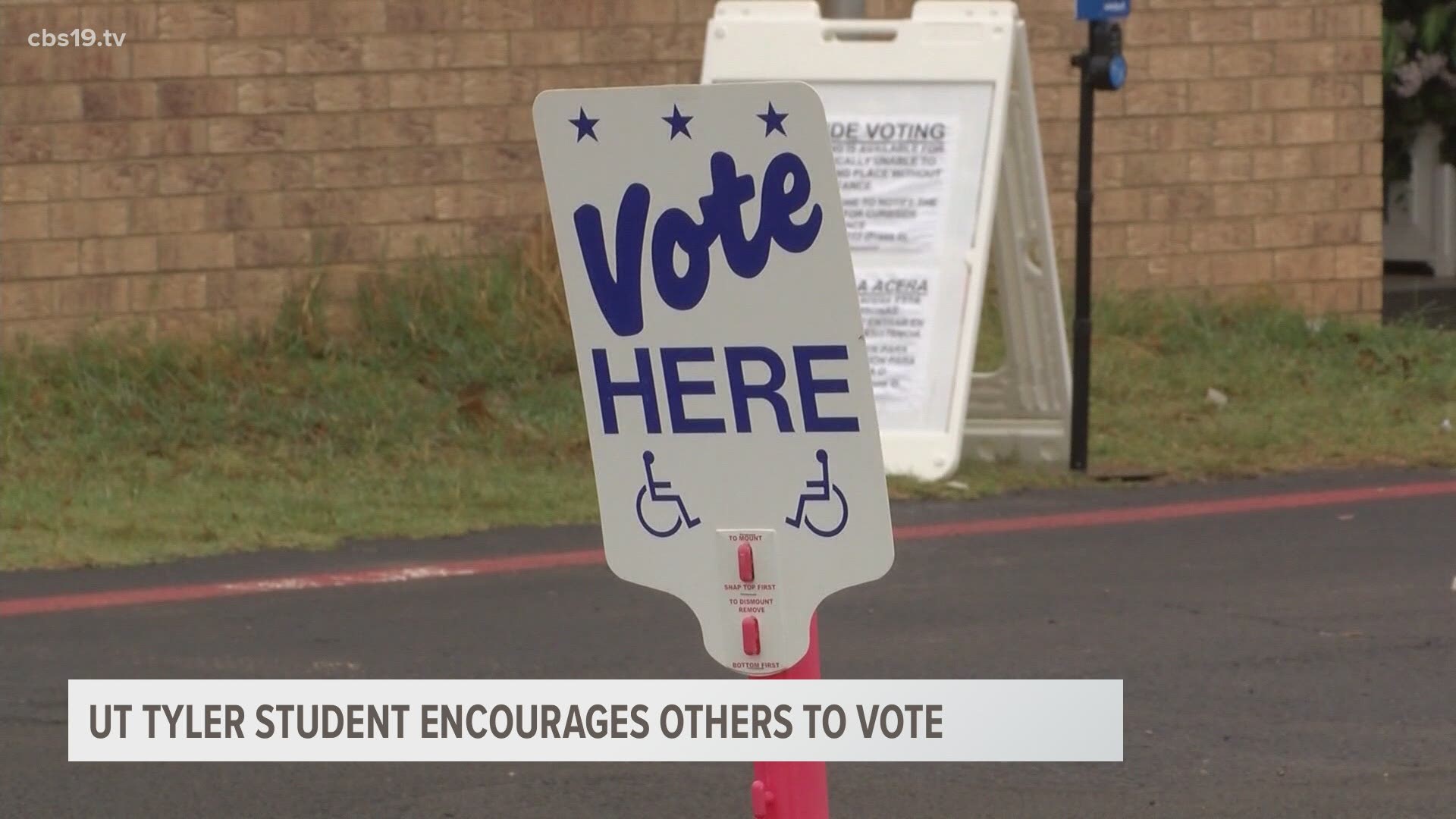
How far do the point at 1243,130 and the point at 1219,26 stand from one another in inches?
25.2

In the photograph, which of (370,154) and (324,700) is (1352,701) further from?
(370,154)

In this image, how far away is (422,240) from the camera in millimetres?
11750

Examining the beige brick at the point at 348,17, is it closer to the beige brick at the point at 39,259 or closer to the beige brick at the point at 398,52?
the beige brick at the point at 398,52

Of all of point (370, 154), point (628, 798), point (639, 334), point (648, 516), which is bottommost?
point (628, 798)

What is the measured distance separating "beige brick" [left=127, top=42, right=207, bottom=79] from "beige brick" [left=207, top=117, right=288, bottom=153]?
0.28 m

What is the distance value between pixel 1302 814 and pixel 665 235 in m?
2.64

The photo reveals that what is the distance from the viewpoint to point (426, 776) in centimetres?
565

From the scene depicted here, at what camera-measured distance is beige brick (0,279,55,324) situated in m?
10.9

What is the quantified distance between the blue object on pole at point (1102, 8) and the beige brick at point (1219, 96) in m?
4.15

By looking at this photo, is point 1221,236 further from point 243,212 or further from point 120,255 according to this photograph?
point 120,255

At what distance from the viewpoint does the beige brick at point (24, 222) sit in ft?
35.8

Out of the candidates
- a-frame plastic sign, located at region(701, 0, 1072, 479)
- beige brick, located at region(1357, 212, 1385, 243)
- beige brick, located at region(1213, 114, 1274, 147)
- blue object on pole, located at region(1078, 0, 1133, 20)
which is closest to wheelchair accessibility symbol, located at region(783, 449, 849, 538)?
a-frame plastic sign, located at region(701, 0, 1072, 479)

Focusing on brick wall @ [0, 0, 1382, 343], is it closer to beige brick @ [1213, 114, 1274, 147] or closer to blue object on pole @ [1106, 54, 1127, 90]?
beige brick @ [1213, 114, 1274, 147]

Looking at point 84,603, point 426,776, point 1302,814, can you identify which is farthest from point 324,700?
point 1302,814
